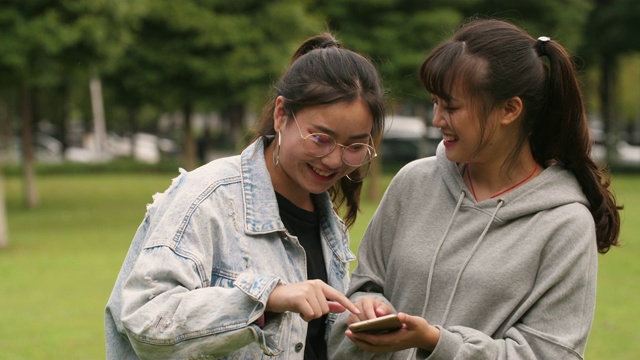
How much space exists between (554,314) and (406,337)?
0.44 m

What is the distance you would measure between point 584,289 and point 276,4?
1751cm

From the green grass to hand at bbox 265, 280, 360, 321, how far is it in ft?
20.5

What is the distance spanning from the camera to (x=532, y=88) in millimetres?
3047

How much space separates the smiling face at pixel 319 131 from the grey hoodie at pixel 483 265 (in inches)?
14.4

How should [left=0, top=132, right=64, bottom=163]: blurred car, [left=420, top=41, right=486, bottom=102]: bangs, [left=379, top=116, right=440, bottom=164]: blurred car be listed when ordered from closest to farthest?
[left=420, top=41, right=486, bottom=102]: bangs < [left=379, top=116, right=440, bottom=164]: blurred car < [left=0, top=132, right=64, bottom=163]: blurred car

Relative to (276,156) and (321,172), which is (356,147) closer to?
(321,172)

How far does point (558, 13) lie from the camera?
89.2 feet

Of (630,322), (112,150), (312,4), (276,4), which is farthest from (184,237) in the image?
(112,150)

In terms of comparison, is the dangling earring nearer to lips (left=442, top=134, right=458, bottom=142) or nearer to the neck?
lips (left=442, top=134, right=458, bottom=142)

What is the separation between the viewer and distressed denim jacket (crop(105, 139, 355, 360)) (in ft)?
8.77

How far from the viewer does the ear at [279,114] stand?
3.03 metres

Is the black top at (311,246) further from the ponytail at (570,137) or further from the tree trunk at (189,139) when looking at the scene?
the tree trunk at (189,139)

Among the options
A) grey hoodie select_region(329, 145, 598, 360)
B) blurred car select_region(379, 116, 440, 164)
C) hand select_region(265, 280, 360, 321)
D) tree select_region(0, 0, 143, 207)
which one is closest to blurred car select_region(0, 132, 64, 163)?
blurred car select_region(379, 116, 440, 164)

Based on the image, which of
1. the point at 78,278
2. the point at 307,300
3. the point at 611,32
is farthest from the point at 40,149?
the point at 307,300
